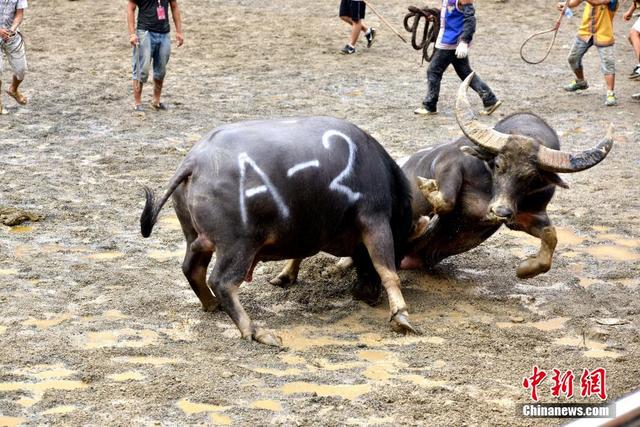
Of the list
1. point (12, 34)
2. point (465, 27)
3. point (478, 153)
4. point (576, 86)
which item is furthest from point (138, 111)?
point (478, 153)

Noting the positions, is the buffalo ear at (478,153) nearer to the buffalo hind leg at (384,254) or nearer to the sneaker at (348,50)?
the buffalo hind leg at (384,254)

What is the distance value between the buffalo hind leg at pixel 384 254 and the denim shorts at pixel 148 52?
605 centimetres

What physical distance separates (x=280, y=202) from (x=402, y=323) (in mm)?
1082

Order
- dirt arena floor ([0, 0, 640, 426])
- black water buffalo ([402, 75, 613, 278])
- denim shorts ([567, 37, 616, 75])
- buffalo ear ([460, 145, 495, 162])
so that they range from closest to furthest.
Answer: dirt arena floor ([0, 0, 640, 426]), black water buffalo ([402, 75, 613, 278]), buffalo ear ([460, 145, 495, 162]), denim shorts ([567, 37, 616, 75])

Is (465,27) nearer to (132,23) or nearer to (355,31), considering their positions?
(355,31)

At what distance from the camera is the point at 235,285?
588 centimetres

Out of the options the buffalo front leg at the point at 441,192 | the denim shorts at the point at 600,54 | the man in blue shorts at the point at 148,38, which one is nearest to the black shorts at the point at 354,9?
the denim shorts at the point at 600,54

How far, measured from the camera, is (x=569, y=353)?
5.74 m

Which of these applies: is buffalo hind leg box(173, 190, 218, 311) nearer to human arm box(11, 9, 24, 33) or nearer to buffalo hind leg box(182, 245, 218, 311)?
buffalo hind leg box(182, 245, 218, 311)

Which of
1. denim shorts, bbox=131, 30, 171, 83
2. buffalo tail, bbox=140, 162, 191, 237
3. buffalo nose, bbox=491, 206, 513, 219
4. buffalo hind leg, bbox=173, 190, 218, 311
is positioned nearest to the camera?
buffalo tail, bbox=140, 162, 191, 237

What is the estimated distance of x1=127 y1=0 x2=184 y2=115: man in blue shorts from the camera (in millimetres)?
11266

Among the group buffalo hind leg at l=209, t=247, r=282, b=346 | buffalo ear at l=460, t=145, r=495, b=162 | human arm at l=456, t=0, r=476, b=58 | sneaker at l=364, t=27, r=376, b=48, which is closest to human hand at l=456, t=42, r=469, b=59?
human arm at l=456, t=0, r=476, b=58

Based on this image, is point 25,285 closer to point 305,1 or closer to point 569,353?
point 569,353

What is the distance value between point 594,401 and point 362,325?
172 centimetres
